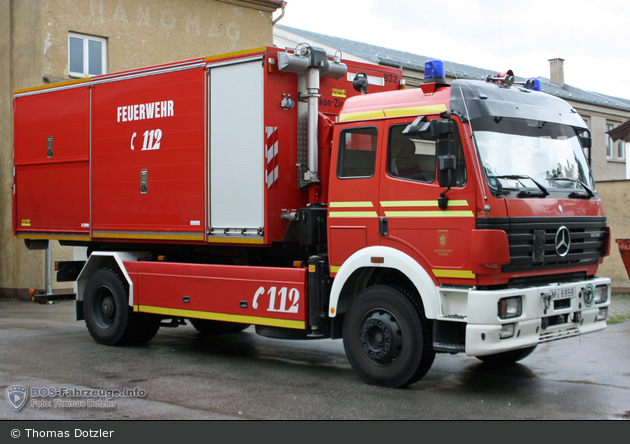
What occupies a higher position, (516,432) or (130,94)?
(130,94)

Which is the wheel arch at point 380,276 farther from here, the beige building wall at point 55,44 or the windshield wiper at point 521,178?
the beige building wall at point 55,44

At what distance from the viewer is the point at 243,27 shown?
1889cm

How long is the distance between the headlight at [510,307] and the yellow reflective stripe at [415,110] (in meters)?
1.83

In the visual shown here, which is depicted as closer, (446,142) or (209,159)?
(446,142)

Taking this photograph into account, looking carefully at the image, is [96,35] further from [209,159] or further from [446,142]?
[446,142]

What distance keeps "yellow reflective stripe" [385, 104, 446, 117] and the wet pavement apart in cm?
267

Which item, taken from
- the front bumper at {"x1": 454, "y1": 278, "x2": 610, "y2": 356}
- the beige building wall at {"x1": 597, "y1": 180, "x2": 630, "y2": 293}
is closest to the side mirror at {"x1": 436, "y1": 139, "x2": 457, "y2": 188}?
the front bumper at {"x1": 454, "y1": 278, "x2": 610, "y2": 356}

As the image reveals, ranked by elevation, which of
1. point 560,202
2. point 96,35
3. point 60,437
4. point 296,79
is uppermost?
point 96,35

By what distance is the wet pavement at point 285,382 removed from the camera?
5938 millimetres

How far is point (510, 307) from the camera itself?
20.2 feet

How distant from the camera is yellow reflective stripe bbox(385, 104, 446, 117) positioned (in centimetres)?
644

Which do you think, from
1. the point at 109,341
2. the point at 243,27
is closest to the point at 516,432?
the point at 109,341

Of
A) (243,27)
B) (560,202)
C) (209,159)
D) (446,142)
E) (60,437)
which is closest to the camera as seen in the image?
(60,437)

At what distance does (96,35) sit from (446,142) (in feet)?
41.2
